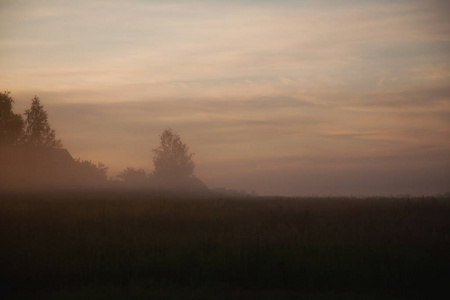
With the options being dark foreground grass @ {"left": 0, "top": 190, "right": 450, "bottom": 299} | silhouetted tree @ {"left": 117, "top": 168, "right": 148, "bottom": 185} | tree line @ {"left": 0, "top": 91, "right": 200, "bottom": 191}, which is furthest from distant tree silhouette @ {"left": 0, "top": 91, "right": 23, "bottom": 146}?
dark foreground grass @ {"left": 0, "top": 190, "right": 450, "bottom": 299}

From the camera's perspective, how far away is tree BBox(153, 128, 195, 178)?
90562 mm

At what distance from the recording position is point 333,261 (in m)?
17.1

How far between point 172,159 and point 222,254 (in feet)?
245

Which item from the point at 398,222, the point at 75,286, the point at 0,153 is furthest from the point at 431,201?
the point at 0,153

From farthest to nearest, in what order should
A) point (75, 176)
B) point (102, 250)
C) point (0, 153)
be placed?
point (75, 176), point (0, 153), point (102, 250)

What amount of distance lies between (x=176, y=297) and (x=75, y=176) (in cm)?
6104

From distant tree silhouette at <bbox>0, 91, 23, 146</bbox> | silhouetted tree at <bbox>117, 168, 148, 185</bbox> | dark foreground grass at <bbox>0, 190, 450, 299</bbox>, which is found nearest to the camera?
dark foreground grass at <bbox>0, 190, 450, 299</bbox>

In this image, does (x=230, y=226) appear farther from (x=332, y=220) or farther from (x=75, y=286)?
(x=75, y=286)

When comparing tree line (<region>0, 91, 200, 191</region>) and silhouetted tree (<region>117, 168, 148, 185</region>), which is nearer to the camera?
tree line (<region>0, 91, 200, 191</region>)

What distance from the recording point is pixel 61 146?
271 feet

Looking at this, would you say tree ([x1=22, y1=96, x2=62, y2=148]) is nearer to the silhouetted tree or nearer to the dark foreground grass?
the silhouetted tree

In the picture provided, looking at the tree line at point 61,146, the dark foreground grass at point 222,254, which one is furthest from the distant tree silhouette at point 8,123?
the dark foreground grass at point 222,254

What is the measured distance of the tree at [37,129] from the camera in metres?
74.6

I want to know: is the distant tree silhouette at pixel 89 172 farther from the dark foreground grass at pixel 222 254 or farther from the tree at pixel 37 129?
the dark foreground grass at pixel 222 254
